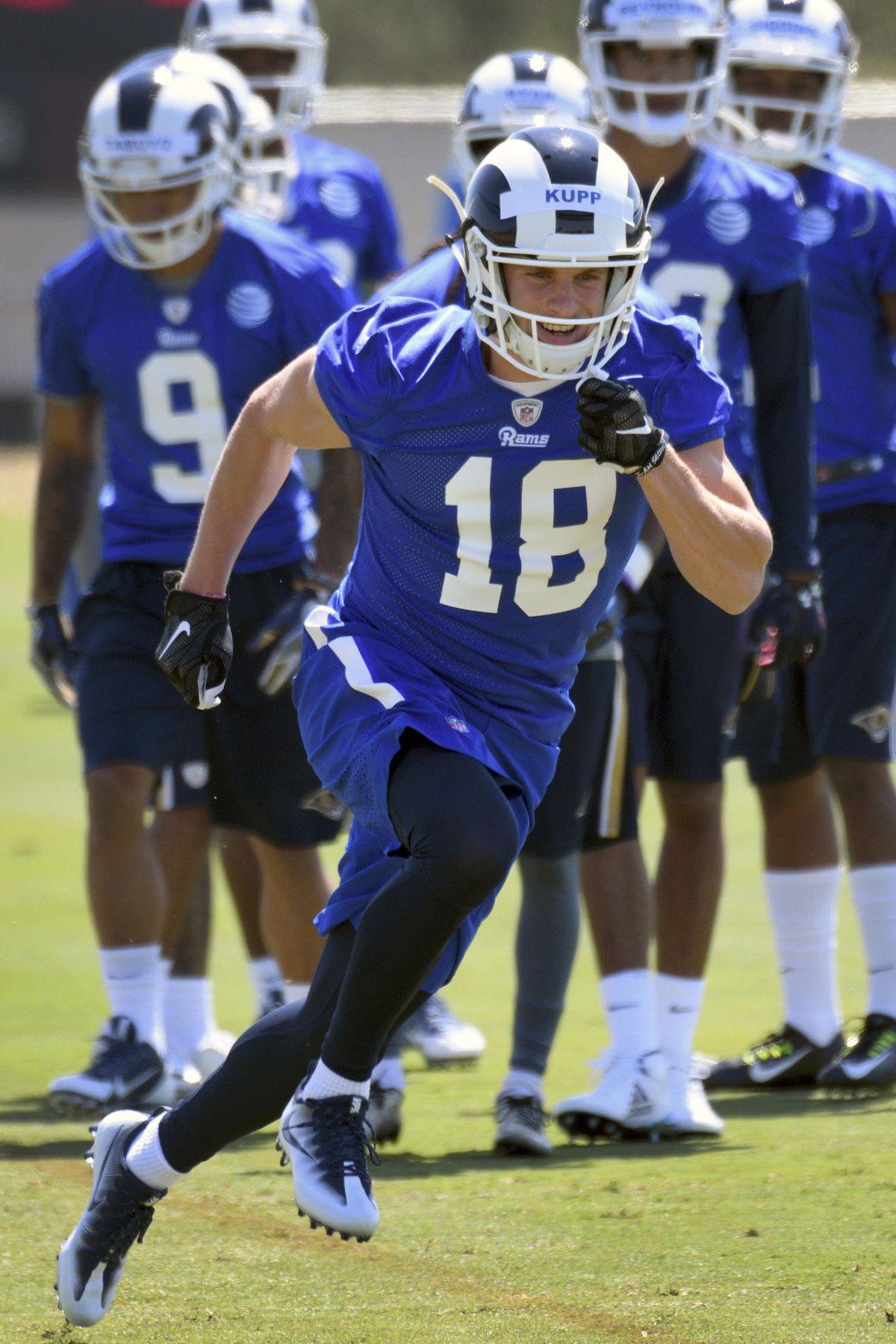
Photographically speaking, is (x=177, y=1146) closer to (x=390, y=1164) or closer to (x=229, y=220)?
(x=390, y=1164)

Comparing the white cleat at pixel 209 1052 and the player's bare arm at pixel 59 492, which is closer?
the player's bare arm at pixel 59 492

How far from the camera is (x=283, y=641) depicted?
17.3ft

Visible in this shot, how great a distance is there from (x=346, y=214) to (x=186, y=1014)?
2.66 m

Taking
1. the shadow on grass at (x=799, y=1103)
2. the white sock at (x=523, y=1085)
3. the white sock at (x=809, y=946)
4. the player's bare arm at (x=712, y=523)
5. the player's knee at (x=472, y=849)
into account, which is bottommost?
the shadow on grass at (x=799, y=1103)

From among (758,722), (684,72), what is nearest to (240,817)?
(758,722)

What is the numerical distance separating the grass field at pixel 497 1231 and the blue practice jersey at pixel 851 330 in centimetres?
155

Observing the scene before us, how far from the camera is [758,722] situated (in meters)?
5.75

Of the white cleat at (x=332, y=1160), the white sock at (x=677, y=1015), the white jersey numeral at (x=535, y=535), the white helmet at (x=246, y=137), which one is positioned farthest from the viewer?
the white helmet at (x=246, y=137)

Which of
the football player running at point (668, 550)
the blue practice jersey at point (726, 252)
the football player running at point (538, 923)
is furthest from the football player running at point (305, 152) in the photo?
the football player running at point (538, 923)

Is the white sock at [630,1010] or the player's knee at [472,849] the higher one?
the player's knee at [472,849]

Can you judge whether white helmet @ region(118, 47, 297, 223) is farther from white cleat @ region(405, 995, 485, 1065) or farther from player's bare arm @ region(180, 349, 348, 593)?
white cleat @ region(405, 995, 485, 1065)

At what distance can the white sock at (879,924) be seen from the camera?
5.72m

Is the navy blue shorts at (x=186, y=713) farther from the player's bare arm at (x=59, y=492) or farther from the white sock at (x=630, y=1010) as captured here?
the white sock at (x=630, y=1010)

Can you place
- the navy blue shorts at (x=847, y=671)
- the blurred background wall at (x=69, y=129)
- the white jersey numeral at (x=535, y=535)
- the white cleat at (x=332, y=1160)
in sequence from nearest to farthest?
the white cleat at (x=332, y=1160), the white jersey numeral at (x=535, y=535), the navy blue shorts at (x=847, y=671), the blurred background wall at (x=69, y=129)
